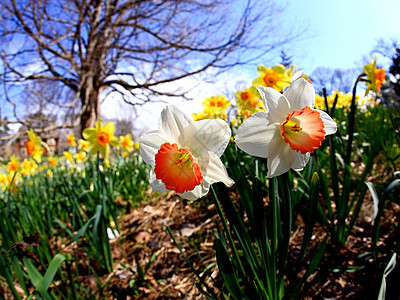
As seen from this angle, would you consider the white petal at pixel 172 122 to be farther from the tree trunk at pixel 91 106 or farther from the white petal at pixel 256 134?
the tree trunk at pixel 91 106

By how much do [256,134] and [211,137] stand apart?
0.42 feet

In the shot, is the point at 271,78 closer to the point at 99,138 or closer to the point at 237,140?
the point at 237,140

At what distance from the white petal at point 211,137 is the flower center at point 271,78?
35.7 inches

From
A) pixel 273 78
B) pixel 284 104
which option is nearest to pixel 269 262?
pixel 284 104

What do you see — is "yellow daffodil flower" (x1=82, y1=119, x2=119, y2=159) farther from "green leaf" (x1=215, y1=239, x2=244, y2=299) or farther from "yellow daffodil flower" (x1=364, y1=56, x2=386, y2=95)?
"yellow daffodil flower" (x1=364, y1=56, x2=386, y2=95)

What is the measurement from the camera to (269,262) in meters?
0.83

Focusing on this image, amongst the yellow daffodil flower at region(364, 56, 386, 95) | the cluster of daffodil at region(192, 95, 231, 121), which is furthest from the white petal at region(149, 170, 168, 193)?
the cluster of daffodil at region(192, 95, 231, 121)

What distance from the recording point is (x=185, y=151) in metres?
0.63

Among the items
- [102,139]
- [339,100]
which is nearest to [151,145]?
[102,139]

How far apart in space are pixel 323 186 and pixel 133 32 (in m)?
8.45

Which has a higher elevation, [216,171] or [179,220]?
[216,171]

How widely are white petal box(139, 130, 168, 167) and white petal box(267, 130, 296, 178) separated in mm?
315

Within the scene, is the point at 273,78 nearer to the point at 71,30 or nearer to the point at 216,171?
the point at 216,171

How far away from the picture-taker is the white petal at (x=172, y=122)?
656 millimetres
